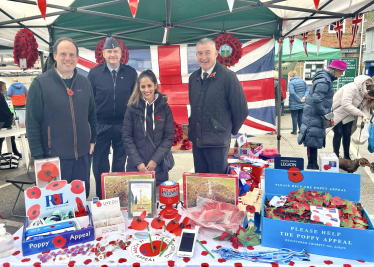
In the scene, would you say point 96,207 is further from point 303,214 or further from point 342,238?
point 342,238

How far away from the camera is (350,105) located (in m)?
3.87

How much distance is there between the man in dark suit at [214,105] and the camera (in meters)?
2.17

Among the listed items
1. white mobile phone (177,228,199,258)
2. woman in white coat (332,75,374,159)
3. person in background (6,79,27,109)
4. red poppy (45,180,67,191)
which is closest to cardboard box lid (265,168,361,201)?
white mobile phone (177,228,199,258)

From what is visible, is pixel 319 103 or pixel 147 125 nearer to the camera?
pixel 147 125

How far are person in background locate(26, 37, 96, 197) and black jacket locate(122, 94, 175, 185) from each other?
33cm

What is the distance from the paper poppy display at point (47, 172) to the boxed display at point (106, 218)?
339mm

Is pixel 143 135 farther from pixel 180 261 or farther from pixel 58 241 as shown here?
pixel 180 261

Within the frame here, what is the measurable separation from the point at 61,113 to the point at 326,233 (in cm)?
178

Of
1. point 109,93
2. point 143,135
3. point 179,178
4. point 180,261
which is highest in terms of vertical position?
point 109,93

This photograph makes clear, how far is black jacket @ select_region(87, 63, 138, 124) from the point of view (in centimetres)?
265

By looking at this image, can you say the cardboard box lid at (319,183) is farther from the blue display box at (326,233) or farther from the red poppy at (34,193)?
the red poppy at (34,193)

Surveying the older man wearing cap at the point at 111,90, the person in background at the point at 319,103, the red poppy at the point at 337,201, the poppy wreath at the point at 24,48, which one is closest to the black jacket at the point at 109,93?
the older man wearing cap at the point at 111,90

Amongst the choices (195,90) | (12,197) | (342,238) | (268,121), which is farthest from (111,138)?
(268,121)

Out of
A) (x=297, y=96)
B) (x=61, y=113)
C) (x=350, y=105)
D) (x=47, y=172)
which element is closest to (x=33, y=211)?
(x=47, y=172)
